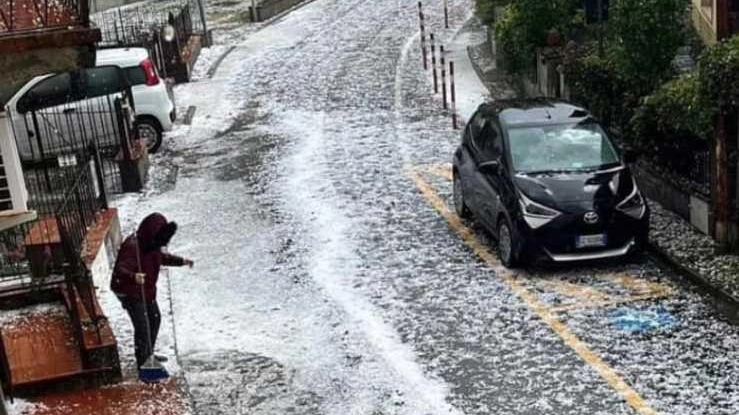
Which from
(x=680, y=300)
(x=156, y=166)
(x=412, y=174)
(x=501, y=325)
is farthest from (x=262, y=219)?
(x=680, y=300)

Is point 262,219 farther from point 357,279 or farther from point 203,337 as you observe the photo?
point 203,337

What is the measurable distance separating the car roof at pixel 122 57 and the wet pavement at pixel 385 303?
5.63 ft

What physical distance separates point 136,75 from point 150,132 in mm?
1056

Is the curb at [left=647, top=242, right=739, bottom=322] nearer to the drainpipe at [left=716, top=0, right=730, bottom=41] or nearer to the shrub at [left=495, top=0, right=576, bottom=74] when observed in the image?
the drainpipe at [left=716, top=0, right=730, bottom=41]

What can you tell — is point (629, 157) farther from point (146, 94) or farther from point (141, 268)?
point (146, 94)

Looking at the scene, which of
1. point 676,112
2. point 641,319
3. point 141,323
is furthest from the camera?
point 676,112

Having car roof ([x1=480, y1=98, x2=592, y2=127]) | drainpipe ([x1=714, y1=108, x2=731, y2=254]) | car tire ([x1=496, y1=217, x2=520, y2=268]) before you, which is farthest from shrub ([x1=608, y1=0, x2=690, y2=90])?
car tire ([x1=496, y1=217, x2=520, y2=268])

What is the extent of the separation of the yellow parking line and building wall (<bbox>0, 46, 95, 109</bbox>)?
527 cm

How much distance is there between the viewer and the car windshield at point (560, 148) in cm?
1273

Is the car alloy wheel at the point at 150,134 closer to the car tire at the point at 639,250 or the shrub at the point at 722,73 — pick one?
the car tire at the point at 639,250

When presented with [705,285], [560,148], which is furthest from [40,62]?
[705,285]

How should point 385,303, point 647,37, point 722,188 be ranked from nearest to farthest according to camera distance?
1. point 385,303
2. point 722,188
3. point 647,37

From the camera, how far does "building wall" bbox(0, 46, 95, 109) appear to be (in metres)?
8.62

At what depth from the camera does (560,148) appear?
12961mm
